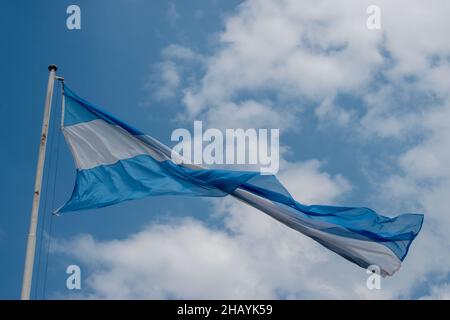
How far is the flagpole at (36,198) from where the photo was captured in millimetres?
18359

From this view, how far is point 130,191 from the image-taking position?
21.7 m

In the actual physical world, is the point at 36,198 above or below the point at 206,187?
below

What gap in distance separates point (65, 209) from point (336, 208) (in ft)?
25.3

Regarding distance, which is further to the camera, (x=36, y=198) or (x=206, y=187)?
(x=206, y=187)

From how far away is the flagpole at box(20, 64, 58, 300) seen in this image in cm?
1836

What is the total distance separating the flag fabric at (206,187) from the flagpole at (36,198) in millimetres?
1166

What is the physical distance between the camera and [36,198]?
770 inches

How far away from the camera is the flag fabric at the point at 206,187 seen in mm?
21703

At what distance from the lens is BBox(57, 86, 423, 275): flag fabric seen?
21.7 metres

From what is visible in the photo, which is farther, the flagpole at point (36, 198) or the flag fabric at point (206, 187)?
the flag fabric at point (206, 187)

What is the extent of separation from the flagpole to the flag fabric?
117 cm

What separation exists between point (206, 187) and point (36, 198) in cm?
499

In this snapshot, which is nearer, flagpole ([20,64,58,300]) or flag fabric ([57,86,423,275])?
flagpole ([20,64,58,300])
